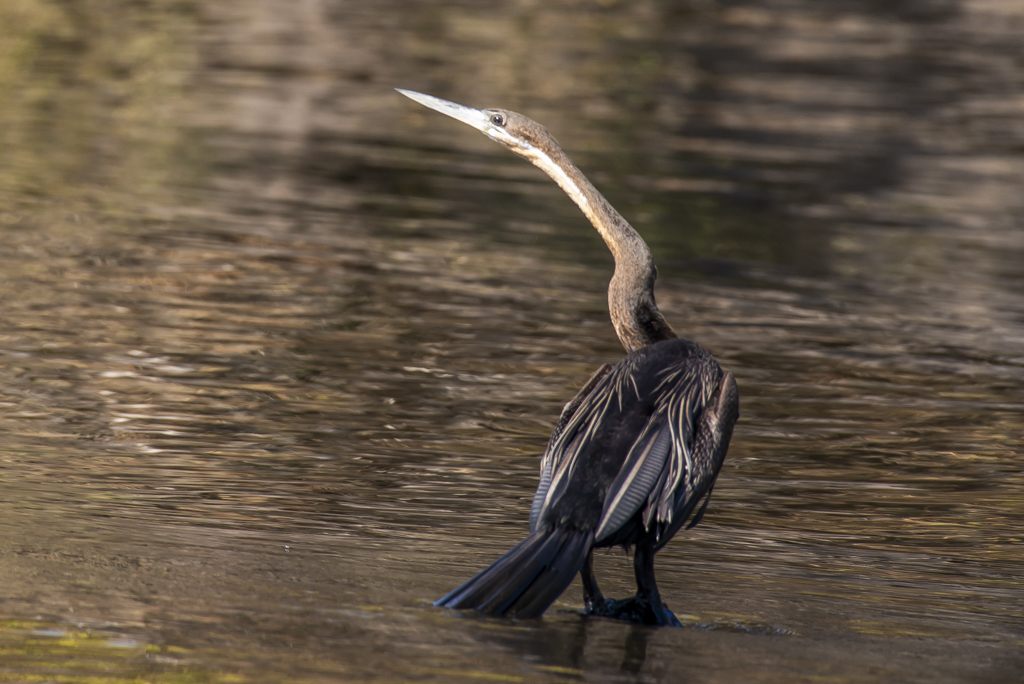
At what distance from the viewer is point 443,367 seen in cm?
1070

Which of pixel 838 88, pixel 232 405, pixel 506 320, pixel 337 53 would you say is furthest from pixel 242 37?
pixel 232 405

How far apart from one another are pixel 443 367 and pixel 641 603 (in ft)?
14.5

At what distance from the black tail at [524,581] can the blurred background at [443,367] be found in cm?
10

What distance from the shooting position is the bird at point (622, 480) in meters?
6.14

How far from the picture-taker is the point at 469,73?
26.7 m

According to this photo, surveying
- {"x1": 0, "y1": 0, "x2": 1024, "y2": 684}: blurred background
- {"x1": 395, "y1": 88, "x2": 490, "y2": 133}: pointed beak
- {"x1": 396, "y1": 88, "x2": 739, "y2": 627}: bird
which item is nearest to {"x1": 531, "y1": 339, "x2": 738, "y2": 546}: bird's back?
{"x1": 396, "y1": 88, "x2": 739, "y2": 627}: bird

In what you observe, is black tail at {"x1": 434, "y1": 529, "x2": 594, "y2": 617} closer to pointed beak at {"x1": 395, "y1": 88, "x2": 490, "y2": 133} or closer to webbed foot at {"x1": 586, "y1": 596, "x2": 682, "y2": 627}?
webbed foot at {"x1": 586, "y1": 596, "x2": 682, "y2": 627}

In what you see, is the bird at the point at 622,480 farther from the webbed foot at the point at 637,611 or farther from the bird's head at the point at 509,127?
the bird's head at the point at 509,127

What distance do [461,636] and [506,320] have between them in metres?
6.41

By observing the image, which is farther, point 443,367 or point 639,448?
point 443,367

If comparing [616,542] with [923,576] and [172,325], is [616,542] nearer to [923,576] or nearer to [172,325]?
[923,576]

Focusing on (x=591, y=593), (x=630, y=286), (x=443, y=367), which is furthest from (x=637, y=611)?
(x=443, y=367)

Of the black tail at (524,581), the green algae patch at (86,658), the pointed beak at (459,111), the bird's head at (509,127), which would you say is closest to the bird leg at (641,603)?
the black tail at (524,581)

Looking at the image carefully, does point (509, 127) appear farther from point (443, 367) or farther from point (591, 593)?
point (443, 367)
